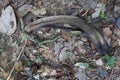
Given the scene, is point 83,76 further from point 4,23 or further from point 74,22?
point 4,23

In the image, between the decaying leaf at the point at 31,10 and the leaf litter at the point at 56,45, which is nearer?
the leaf litter at the point at 56,45

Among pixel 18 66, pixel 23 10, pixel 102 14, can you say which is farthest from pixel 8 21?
Answer: pixel 102 14

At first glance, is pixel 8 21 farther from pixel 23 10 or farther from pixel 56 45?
pixel 56 45

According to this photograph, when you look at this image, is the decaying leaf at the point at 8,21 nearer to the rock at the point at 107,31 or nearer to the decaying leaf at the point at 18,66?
the decaying leaf at the point at 18,66

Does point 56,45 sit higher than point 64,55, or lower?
higher

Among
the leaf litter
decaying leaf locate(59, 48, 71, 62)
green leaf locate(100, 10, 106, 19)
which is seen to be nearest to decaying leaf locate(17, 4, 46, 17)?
the leaf litter

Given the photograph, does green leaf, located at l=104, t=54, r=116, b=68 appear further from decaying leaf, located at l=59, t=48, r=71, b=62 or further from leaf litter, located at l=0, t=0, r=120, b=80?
decaying leaf, located at l=59, t=48, r=71, b=62

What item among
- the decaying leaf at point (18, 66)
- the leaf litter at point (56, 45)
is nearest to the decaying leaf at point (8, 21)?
the leaf litter at point (56, 45)

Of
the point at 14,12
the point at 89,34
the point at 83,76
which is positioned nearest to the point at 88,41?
the point at 89,34

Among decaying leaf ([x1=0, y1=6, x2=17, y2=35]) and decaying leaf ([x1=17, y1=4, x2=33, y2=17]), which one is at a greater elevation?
decaying leaf ([x1=17, y1=4, x2=33, y2=17])
